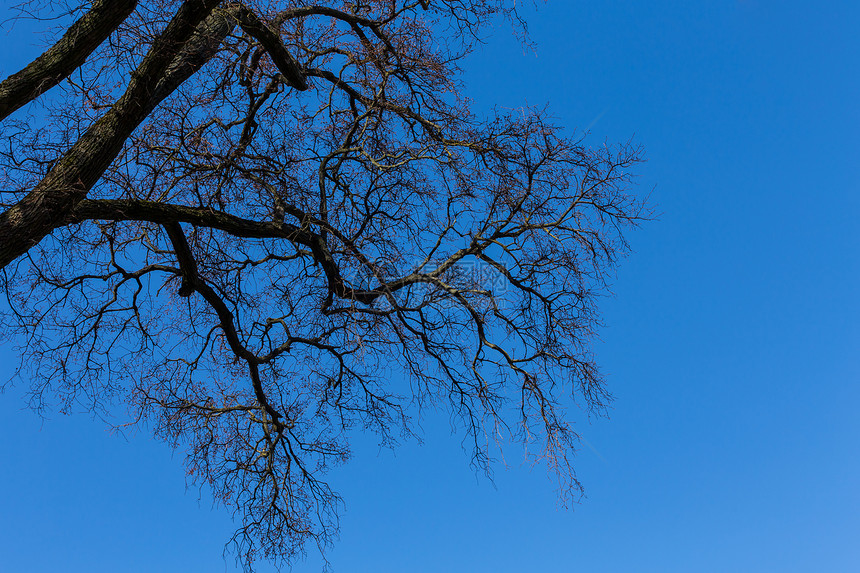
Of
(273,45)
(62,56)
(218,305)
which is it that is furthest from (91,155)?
(218,305)

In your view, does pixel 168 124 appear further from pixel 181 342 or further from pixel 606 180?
pixel 606 180

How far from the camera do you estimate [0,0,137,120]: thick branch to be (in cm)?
527

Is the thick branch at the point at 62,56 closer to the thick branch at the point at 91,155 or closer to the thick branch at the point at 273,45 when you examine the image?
the thick branch at the point at 91,155

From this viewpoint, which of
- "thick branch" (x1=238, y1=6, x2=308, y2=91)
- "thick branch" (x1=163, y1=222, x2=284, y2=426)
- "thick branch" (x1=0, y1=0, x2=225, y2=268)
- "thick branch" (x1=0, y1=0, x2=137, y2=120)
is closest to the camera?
"thick branch" (x1=0, y1=0, x2=225, y2=268)

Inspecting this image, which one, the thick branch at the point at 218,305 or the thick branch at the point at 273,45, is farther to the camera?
the thick branch at the point at 218,305

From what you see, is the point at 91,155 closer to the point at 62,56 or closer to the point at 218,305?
the point at 62,56

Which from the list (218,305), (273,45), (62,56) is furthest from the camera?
(218,305)

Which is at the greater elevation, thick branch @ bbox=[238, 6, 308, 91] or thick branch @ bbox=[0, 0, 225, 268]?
thick branch @ bbox=[238, 6, 308, 91]

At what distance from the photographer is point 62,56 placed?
5.34 meters

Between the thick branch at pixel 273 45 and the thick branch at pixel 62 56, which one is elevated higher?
the thick branch at pixel 273 45

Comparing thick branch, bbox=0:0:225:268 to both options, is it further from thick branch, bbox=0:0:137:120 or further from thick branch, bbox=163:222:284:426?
thick branch, bbox=163:222:284:426

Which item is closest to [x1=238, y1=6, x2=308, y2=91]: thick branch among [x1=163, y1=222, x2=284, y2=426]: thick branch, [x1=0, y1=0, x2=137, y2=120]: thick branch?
[x1=0, y1=0, x2=137, y2=120]: thick branch

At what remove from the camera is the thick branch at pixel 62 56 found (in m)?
5.27

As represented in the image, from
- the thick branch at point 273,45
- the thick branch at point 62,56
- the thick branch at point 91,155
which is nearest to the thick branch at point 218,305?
the thick branch at point 91,155
